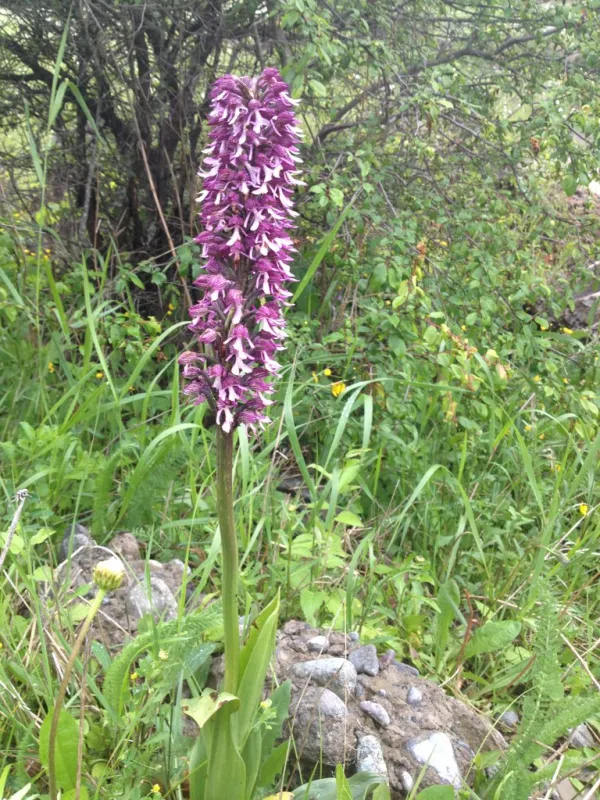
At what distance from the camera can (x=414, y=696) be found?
7.52 ft

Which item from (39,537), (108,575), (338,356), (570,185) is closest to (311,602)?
(39,537)

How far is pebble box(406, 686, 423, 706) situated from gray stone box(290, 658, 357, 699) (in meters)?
0.20

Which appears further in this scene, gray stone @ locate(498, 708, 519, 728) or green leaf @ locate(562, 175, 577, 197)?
green leaf @ locate(562, 175, 577, 197)

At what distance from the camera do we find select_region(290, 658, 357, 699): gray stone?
2180 mm

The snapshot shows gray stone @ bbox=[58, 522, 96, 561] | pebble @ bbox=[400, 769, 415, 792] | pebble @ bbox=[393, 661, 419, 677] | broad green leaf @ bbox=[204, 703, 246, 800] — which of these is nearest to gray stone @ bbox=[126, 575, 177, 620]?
gray stone @ bbox=[58, 522, 96, 561]

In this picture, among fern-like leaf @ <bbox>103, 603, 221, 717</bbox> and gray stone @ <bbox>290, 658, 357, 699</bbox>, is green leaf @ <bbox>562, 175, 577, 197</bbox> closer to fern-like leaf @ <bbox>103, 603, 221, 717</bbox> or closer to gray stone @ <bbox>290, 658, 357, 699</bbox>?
gray stone @ <bbox>290, 658, 357, 699</bbox>

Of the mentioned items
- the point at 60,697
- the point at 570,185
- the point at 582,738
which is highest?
the point at 570,185

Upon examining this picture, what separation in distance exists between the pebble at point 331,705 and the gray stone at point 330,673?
0.03m

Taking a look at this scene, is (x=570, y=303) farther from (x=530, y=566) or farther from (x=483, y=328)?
(x=530, y=566)

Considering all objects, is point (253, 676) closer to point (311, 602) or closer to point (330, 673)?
point (330, 673)

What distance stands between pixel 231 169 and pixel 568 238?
418cm

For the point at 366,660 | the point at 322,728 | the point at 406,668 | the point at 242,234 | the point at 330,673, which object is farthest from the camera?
the point at 406,668

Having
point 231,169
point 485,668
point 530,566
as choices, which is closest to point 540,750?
point 485,668

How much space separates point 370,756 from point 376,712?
0.15m
